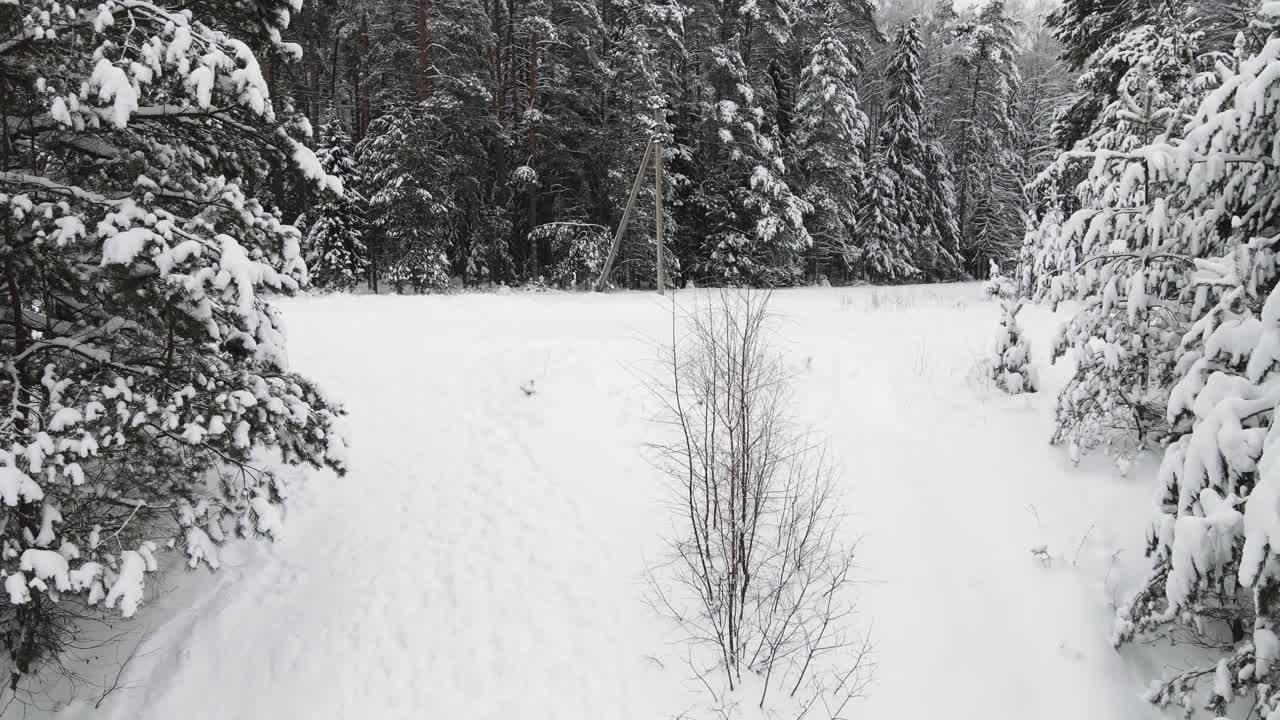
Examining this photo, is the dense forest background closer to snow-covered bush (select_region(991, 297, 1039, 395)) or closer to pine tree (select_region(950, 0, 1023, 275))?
pine tree (select_region(950, 0, 1023, 275))

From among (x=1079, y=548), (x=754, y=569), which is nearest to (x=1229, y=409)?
(x=1079, y=548)

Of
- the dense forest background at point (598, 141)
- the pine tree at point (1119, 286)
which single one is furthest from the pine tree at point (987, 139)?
the pine tree at point (1119, 286)

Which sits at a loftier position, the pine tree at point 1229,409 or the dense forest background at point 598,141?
the dense forest background at point 598,141

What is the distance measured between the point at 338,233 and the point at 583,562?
19.2 m

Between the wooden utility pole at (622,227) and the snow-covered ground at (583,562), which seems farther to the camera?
the wooden utility pole at (622,227)

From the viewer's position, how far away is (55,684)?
15.4 ft

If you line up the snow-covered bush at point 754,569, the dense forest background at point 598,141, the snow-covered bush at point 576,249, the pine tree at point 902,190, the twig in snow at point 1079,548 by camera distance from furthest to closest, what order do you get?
1. the pine tree at point 902,190
2. the dense forest background at point 598,141
3. the snow-covered bush at point 576,249
4. the twig in snow at point 1079,548
5. the snow-covered bush at point 754,569

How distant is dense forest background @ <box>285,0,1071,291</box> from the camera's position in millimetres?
19109

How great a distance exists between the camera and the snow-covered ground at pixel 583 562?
4.77 meters

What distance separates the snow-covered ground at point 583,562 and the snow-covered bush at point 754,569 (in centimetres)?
23

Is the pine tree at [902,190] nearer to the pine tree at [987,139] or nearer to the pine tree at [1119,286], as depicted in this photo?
the pine tree at [987,139]

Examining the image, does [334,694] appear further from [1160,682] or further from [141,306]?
[1160,682]

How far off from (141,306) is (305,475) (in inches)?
141

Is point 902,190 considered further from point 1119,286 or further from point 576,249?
point 1119,286
